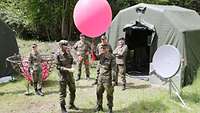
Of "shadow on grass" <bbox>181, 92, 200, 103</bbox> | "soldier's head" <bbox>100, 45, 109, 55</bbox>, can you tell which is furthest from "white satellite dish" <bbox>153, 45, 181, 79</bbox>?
"soldier's head" <bbox>100, 45, 109, 55</bbox>

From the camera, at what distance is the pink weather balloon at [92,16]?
1100cm

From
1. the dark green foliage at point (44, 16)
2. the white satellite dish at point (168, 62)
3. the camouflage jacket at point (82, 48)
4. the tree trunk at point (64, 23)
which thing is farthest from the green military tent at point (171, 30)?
the dark green foliage at point (44, 16)

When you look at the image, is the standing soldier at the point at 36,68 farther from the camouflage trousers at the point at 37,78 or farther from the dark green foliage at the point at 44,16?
the dark green foliage at the point at 44,16

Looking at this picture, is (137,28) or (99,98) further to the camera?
(137,28)

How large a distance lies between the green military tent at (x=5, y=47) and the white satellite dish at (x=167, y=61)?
17.6 ft

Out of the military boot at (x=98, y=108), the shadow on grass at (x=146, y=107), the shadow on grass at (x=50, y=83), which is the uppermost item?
the shadow on grass at (x=50, y=83)

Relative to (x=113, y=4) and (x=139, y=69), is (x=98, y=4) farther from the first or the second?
(x=113, y=4)

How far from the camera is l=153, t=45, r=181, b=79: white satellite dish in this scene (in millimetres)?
11689

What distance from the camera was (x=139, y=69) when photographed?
52.5ft

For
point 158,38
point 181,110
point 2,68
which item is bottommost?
point 181,110

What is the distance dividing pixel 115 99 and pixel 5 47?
4851 millimetres

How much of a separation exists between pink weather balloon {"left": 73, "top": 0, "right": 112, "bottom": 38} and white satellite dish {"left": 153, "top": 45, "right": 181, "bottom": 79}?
6.82ft

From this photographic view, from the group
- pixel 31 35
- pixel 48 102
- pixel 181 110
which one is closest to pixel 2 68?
pixel 48 102

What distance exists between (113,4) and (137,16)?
335 inches
